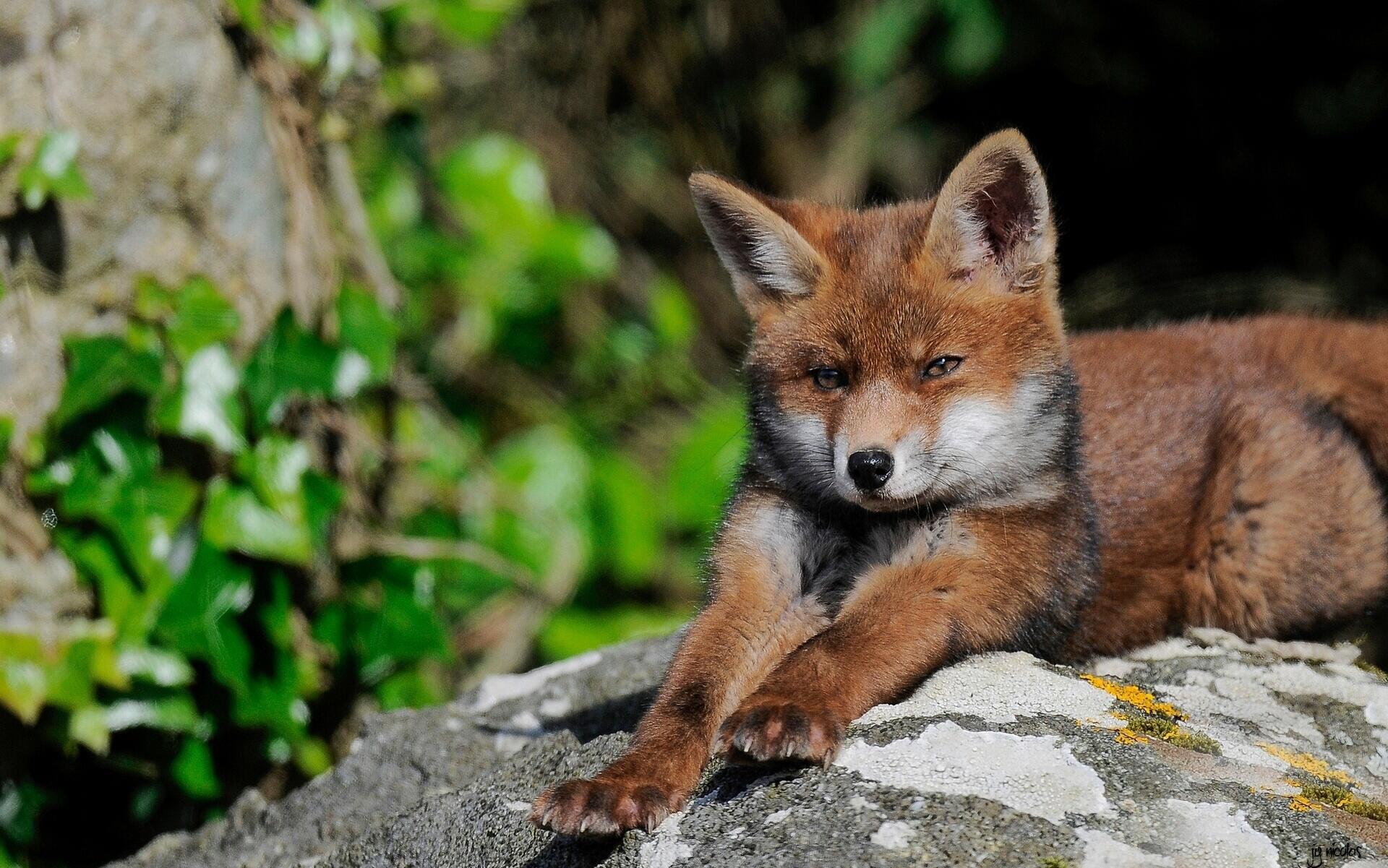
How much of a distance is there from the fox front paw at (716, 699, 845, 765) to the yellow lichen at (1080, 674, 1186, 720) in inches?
34.7

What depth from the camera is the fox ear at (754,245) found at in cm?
380

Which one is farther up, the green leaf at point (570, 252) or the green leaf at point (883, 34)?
the green leaf at point (883, 34)

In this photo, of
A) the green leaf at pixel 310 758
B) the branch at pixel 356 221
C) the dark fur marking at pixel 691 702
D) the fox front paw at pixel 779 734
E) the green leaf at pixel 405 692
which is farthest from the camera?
the branch at pixel 356 221

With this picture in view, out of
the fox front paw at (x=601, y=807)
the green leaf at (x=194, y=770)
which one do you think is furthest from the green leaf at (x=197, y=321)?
the fox front paw at (x=601, y=807)

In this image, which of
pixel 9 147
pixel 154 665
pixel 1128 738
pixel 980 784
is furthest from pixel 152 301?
pixel 1128 738

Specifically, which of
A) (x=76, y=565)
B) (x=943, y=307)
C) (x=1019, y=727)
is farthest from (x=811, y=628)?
(x=76, y=565)

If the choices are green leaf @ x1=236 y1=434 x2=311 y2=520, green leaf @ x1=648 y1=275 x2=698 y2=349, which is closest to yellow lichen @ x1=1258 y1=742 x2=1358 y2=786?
green leaf @ x1=236 y1=434 x2=311 y2=520

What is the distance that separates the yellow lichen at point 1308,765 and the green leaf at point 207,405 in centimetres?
363

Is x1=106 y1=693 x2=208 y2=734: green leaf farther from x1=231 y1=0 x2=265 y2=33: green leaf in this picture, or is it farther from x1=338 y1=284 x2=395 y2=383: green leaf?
x1=231 y1=0 x2=265 y2=33: green leaf

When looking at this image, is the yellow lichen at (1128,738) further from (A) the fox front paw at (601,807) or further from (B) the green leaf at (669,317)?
(B) the green leaf at (669,317)

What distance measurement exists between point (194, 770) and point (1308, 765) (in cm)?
383

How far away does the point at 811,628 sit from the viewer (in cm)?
353

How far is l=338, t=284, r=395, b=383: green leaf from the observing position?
542 cm

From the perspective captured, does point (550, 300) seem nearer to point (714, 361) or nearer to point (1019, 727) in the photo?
point (714, 361)
